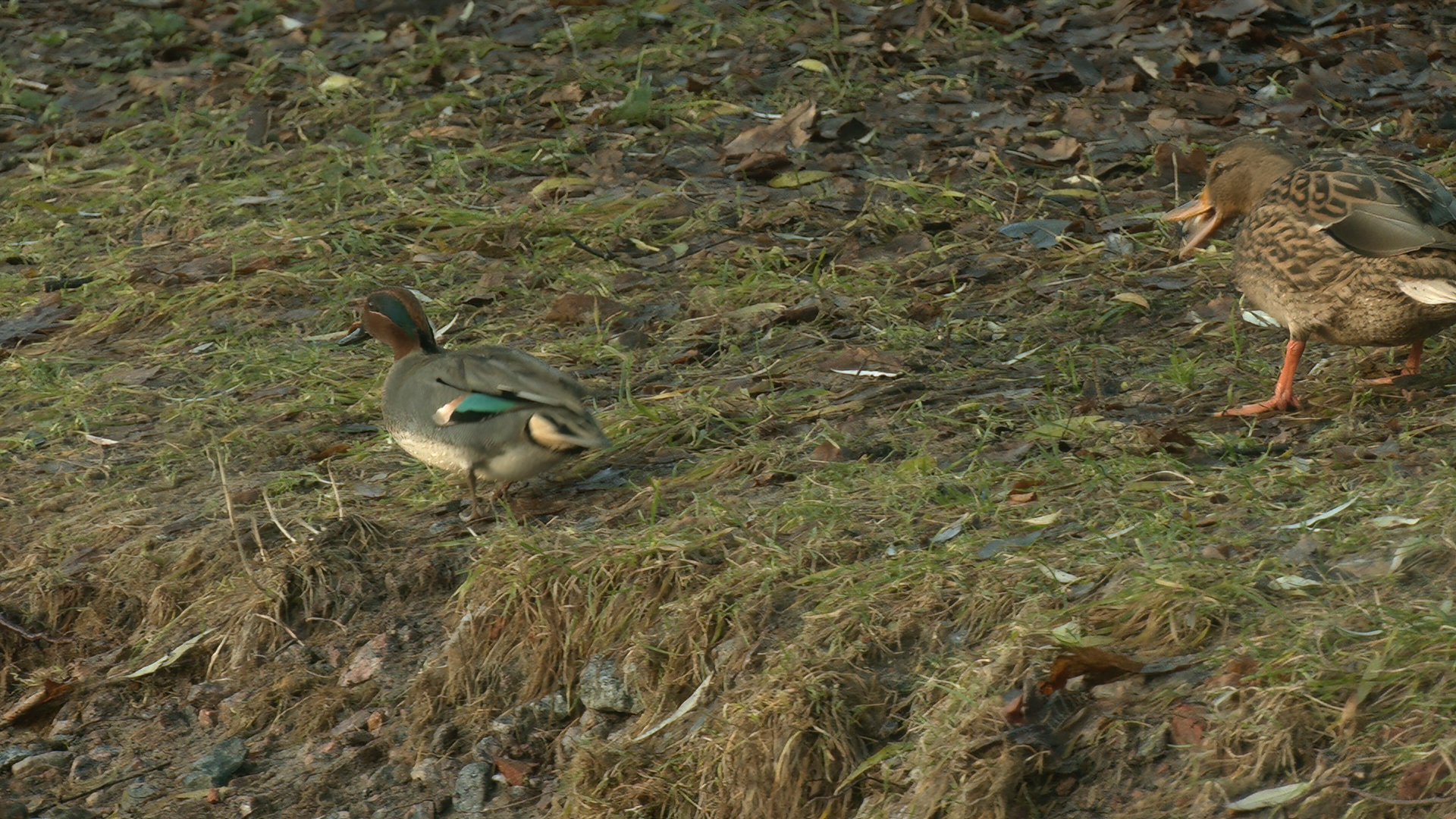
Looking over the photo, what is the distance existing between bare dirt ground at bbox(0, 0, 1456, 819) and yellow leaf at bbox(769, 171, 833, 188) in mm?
12

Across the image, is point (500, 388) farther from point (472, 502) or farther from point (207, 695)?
point (207, 695)

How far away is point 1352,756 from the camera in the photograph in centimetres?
273

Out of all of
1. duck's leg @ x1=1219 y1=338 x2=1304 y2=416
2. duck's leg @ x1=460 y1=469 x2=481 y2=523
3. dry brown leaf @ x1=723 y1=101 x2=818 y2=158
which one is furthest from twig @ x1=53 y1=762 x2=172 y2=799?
dry brown leaf @ x1=723 y1=101 x2=818 y2=158

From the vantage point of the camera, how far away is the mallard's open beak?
5188 millimetres

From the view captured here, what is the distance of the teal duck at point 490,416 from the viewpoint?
4.30 m

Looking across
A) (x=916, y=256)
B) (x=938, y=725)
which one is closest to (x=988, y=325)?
(x=916, y=256)

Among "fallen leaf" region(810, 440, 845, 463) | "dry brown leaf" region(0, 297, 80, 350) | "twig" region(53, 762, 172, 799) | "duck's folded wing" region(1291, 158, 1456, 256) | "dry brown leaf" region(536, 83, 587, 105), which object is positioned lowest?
"dry brown leaf" region(0, 297, 80, 350)

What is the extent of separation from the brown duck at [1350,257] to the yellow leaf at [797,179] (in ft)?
7.68

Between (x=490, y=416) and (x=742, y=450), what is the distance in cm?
72

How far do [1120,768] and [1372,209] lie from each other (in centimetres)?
208

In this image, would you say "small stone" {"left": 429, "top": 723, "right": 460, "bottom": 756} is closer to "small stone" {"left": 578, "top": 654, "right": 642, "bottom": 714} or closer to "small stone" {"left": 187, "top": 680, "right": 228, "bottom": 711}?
"small stone" {"left": 578, "top": 654, "right": 642, "bottom": 714}

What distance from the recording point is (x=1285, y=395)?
442cm

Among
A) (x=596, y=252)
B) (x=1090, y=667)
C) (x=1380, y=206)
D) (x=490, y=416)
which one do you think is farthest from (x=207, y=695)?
(x=1380, y=206)

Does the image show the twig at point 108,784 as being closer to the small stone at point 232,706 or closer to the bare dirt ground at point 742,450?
the bare dirt ground at point 742,450
